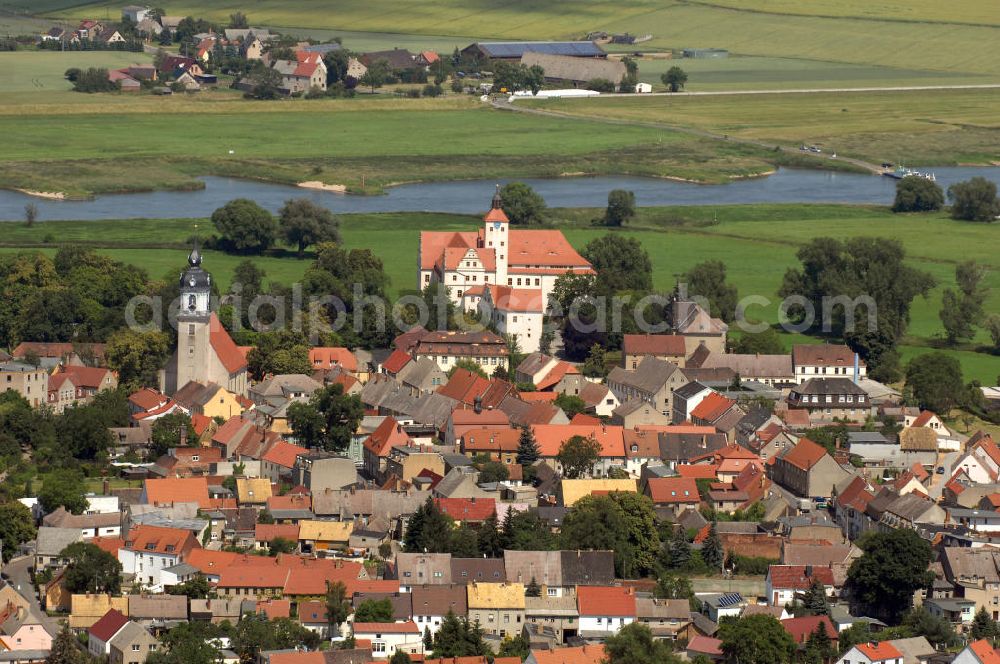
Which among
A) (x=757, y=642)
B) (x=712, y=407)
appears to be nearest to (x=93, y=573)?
(x=757, y=642)

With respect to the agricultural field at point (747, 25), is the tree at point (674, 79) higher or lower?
lower

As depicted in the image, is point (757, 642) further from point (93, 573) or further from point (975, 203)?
point (975, 203)

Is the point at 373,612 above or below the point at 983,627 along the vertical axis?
above

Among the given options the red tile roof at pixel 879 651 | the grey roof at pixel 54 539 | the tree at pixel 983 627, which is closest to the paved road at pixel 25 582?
the grey roof at pixel 54 539

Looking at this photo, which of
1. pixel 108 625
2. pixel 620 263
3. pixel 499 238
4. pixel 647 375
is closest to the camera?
pixel 108 625

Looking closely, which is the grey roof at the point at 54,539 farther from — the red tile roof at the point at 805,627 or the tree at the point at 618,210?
the tree at the point at 618,210

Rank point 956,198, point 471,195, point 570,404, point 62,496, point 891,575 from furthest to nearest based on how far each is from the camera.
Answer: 1. point 471,195
2. point 956,198
3. point 570,404
4. point 62,496
5. point 891,575
